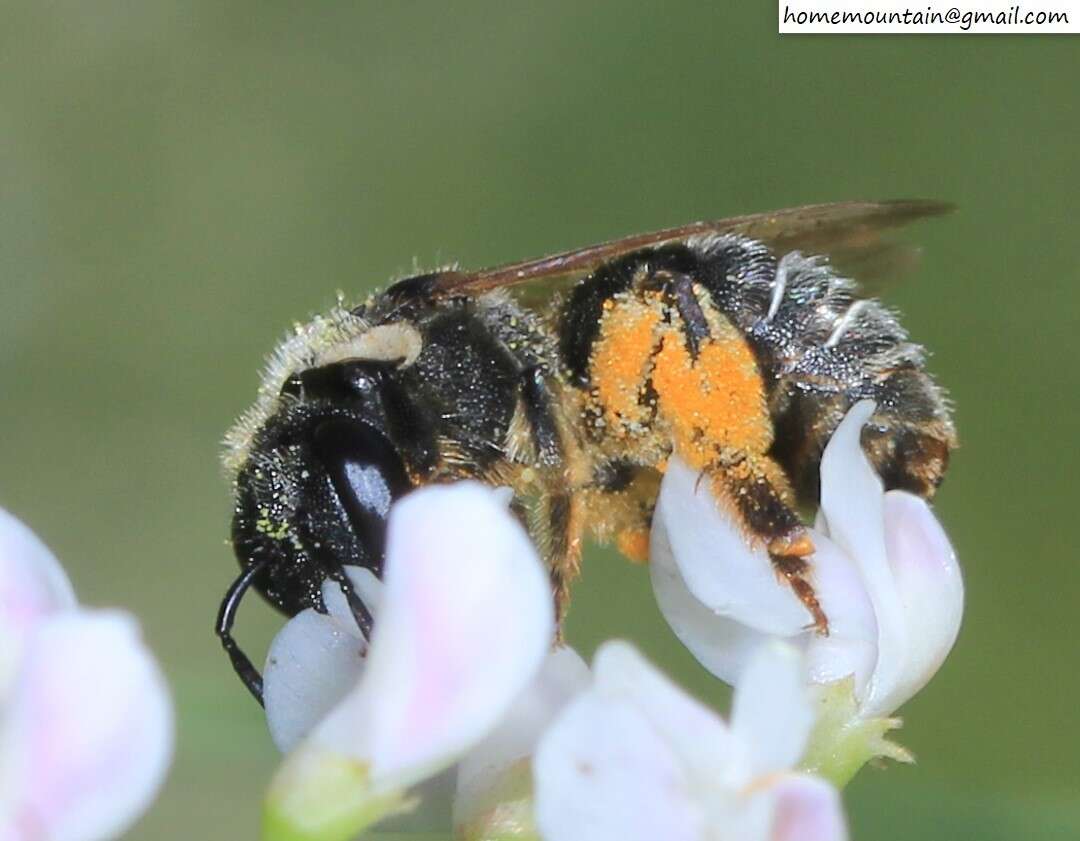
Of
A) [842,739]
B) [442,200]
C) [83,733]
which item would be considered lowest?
[842,739]

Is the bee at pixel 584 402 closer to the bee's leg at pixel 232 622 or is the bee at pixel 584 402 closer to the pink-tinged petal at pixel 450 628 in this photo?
→ the bee's leg at pixel 232 622

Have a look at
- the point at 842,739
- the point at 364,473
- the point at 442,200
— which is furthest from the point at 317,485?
the point at 442,200

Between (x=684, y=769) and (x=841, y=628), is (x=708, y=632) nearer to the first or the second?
(x=841, y=628)

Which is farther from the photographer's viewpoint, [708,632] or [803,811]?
[708,632]

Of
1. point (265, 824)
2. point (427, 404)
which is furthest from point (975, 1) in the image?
point (265, 824)

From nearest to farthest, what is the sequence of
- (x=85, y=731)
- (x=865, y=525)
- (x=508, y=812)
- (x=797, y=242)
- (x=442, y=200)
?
1. (x=85, y=731)
2. (x=508, y=812)
3. (x=865, y=525)
4. (x=797, y=242)
5. (x=442, y=200)

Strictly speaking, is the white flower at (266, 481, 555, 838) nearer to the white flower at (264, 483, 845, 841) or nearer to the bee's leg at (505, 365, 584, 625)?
the white flower at (264, 483, 845, 841)

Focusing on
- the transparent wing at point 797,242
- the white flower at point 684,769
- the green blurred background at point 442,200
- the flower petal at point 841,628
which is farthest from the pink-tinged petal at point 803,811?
the green blurred background at point 442,200
